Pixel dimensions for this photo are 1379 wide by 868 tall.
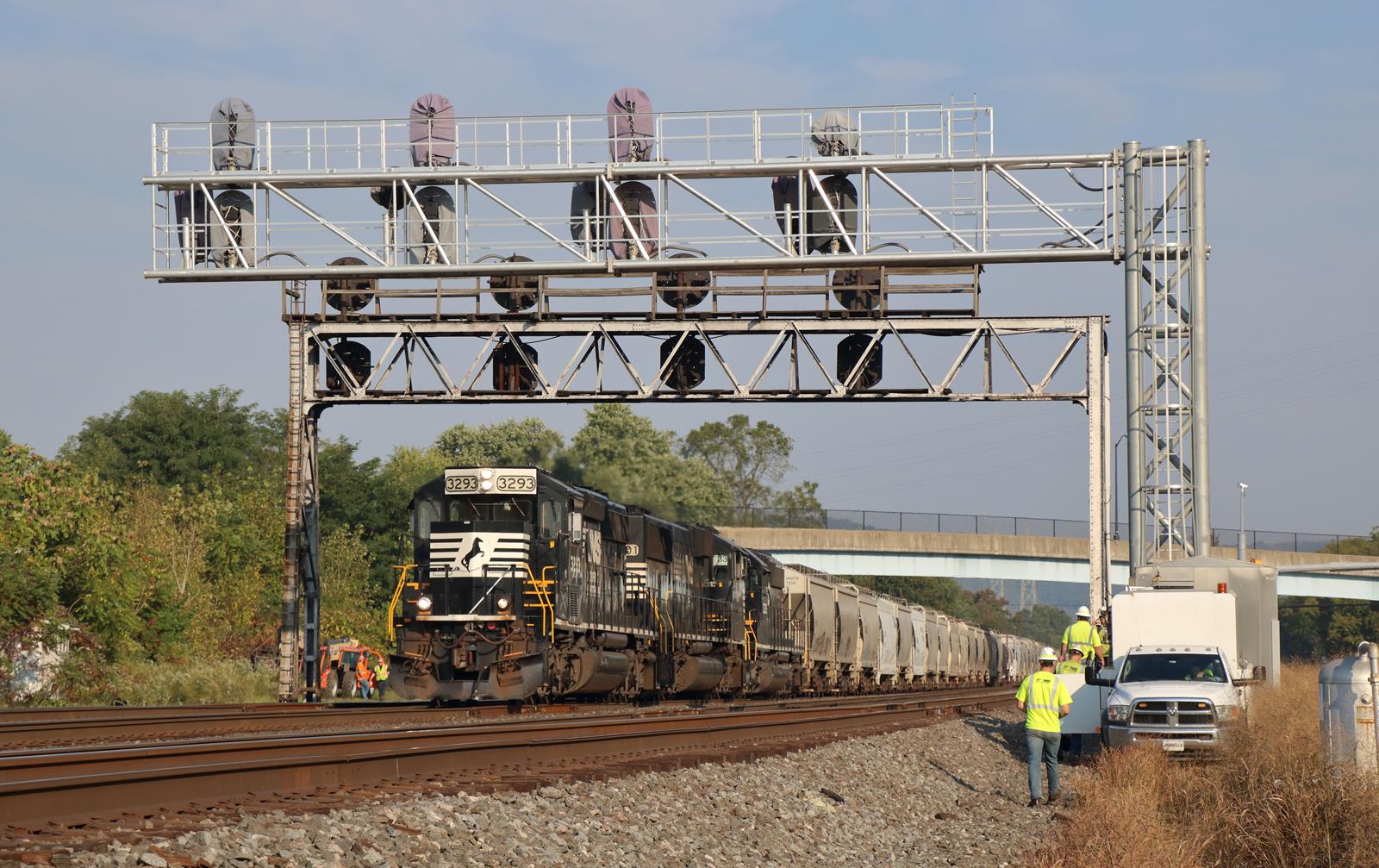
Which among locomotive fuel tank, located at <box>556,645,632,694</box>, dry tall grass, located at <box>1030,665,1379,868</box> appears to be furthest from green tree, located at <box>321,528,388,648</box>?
dry tall grass, located at <box>1030,665,1379,868</box>

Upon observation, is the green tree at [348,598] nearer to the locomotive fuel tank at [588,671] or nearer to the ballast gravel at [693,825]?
the locomotive fuel tank at [588,671]

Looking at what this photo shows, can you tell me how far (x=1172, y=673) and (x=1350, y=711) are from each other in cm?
495

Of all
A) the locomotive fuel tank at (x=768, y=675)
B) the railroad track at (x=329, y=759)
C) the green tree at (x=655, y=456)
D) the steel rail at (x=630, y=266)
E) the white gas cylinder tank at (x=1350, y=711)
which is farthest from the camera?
the green tree at (x=655, y=456)

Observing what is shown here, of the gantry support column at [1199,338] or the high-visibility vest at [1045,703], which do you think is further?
the gantry support column at [1199,338]

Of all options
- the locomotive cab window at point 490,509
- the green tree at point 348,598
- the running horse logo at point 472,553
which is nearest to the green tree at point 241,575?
the green tree at point 348,598

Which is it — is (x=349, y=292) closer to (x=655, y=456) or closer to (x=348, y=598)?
(x=348, y=598)

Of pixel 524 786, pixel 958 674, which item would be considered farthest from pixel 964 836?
pixel 958 674

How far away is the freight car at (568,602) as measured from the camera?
74.2 feet

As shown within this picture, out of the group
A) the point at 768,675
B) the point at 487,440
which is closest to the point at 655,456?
the point at 487,440

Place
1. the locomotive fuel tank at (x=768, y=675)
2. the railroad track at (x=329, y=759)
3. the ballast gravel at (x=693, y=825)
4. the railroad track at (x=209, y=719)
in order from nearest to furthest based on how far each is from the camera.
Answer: the ballast gravel at (x=693, y=825), the railroad track at (x=329, y=759), the railroad track at (x=209, y=719), the locomotive fuel tank at (x=768, y=675)

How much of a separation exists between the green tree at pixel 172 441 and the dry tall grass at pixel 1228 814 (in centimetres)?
7581

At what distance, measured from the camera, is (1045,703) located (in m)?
16.6

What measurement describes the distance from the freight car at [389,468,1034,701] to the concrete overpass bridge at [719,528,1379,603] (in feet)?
112

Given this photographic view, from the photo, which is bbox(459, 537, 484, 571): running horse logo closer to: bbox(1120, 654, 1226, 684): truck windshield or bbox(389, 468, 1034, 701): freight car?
bbox(389, 468, 1034, 701): freight car
